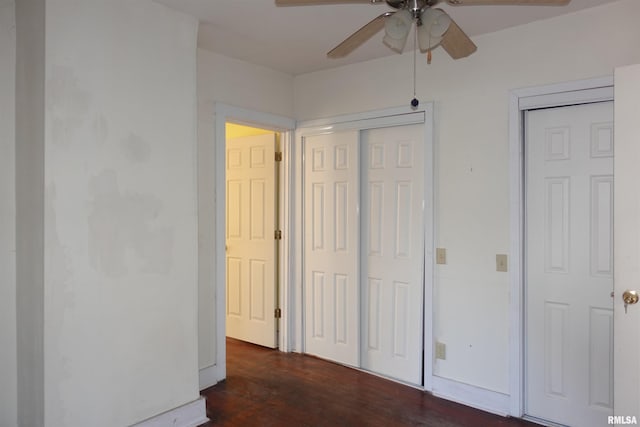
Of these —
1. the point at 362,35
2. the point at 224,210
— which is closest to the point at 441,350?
the point at 224,210

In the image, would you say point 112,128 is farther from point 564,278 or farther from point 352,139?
point 564,278

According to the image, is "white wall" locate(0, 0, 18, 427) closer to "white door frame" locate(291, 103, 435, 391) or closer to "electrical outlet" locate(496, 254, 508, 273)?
"white door frame" locate(291, 103, 435, 391)

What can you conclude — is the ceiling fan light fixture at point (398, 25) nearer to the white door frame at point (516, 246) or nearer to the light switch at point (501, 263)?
the white door frame at point (516, 246)

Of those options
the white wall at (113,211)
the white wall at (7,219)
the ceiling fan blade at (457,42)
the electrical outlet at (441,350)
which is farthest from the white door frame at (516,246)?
the white wall at (7,219)

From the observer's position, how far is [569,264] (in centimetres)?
271

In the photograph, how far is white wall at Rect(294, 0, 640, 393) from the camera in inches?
106

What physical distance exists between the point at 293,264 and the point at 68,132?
2.25m

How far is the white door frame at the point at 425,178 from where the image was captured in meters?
3.19

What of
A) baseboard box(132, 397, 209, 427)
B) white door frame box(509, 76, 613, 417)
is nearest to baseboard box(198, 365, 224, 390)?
baseboard box(132, 397, 209, 427)

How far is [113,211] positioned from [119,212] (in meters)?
0.03

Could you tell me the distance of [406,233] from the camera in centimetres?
341

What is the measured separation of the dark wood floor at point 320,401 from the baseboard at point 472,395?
60 millimetres

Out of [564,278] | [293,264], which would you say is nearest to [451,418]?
[564,278]

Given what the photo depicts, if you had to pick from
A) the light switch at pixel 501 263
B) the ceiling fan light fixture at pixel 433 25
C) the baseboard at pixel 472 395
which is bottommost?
the baseboard at pixel 472 395
